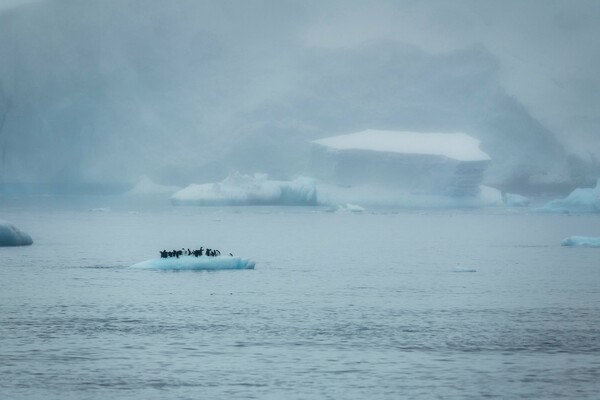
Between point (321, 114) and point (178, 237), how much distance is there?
22.2m

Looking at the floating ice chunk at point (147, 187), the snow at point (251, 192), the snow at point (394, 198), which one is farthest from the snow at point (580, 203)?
the floating ice chunk at point (147, 187)

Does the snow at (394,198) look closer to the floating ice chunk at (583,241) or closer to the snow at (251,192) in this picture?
the snow at (251,192)

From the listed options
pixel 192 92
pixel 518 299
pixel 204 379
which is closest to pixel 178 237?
pixel 192 92

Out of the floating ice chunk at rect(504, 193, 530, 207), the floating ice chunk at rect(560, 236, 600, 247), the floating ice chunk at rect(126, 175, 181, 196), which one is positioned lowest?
the floating ice chunk at rect(560, 236, 600, 247)

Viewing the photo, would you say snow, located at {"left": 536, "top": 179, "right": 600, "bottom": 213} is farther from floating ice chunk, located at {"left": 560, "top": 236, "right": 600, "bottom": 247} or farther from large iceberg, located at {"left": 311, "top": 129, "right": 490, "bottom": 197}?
floating ice chunk, located at {"left": 560, "top": 236, "right": 600, "bottom": 247}

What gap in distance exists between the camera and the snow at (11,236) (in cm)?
4084

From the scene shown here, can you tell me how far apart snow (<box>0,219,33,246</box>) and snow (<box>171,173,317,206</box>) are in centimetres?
2519

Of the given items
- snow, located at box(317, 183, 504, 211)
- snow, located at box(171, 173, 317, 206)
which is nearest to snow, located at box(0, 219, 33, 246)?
snow, located at box(171, 173, 317, 206)

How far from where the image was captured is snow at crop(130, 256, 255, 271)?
3181cm

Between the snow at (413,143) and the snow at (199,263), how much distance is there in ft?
107

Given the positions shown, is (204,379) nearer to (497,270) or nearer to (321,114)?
(497,270)

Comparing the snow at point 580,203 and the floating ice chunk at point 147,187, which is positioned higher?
the floating ice chunk at point 147,187

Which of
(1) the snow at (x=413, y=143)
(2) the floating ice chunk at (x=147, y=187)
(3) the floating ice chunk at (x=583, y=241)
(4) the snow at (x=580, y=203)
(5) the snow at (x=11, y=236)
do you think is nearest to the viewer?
(5) the snow at (x=11, y=236)

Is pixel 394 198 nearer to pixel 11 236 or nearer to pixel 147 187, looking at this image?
pixel 147 187
